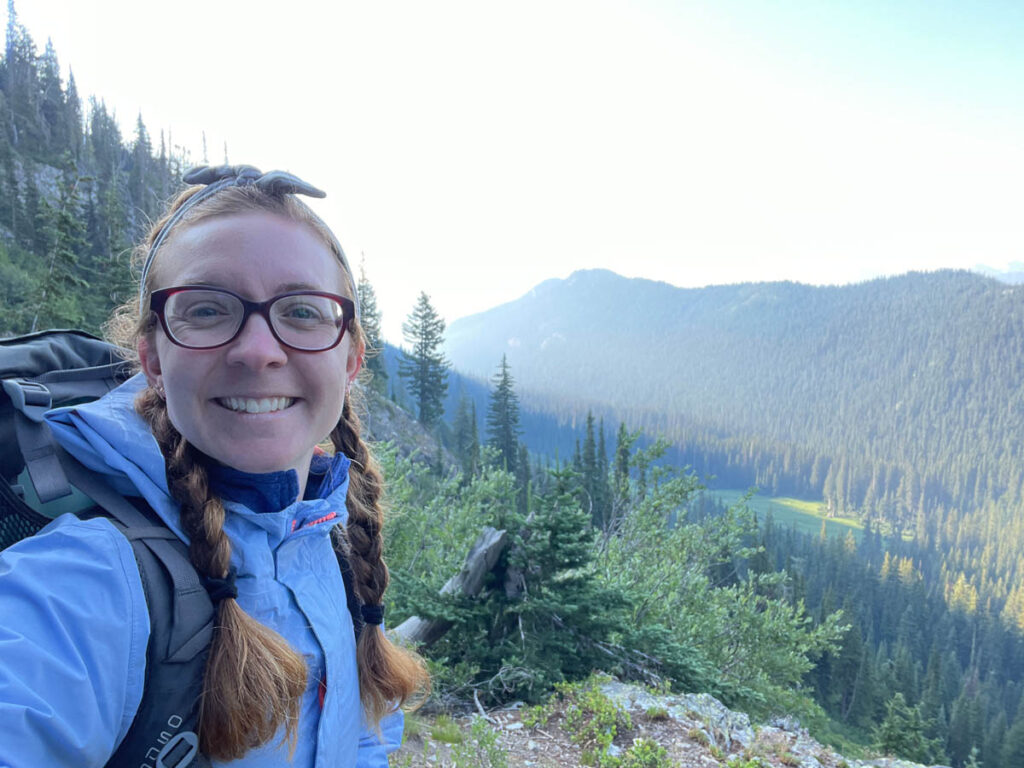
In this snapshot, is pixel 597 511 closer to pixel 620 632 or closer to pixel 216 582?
pixel 620 632

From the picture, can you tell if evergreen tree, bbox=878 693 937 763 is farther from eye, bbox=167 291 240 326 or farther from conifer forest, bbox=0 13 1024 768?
eye, bbox=167 291 240 326

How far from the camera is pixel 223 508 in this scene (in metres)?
1.35

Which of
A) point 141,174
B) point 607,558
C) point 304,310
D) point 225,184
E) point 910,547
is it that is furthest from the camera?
point 910,547

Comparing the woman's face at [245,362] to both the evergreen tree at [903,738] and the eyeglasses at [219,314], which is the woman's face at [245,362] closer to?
the eyeglasses at [219,314]

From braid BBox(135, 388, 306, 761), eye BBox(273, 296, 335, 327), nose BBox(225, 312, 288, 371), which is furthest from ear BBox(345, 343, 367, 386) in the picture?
braid BBox(135, 388, 306, 761)

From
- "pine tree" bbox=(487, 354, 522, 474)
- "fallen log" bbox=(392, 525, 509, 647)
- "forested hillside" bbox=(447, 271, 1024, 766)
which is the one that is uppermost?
"fallen log" bbox=(392, 525, 509, 647)

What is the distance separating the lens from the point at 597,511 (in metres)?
37.9

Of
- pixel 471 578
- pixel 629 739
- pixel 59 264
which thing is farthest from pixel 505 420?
pixel 629 739

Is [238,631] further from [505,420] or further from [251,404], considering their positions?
[505,420]

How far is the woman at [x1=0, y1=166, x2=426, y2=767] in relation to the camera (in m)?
0.92

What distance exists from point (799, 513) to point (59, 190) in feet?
496

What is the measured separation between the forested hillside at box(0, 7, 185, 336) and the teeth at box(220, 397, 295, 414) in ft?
59.9

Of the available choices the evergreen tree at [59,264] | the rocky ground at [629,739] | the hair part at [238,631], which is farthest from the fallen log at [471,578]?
the evergreen tree at [59,264]

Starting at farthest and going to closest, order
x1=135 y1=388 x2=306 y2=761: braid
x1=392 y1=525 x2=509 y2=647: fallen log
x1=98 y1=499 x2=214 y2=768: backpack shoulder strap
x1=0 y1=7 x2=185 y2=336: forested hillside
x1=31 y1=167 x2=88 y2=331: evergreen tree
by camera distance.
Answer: x1=0 y1=7 x2=185 y2=336: forested hillside, x1=31 y1=167 x2=88 y2=331: evergreen tree, x1=392 y1=525 x2=509 y2=647: fallen log, x1=135 y1=388 x2=306 y2=761: braid, x1=98 y1=499 x2=214 y2=768: backpack shoulder strap
